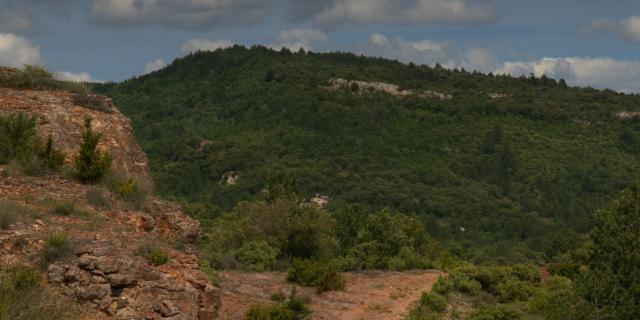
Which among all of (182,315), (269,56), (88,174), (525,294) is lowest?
(525,294)

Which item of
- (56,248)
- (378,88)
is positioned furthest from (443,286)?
(378,88)

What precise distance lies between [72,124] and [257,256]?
845cm

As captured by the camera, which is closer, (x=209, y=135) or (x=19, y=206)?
(x=19, y=206)

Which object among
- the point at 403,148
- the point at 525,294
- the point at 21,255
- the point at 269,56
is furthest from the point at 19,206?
the point at 269,56

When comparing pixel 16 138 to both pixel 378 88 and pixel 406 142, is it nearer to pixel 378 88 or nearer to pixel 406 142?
pixel 406 142

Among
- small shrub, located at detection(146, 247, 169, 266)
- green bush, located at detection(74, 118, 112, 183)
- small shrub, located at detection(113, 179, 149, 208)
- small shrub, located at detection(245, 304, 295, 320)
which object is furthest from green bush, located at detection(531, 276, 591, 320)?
green bush, located at detection(74, 118, 112, 183)

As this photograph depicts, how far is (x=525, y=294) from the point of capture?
21859mm

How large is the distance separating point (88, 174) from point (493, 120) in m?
82.1

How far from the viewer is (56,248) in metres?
10.3

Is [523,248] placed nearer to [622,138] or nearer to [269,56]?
[622,138]

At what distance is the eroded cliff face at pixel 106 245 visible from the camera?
10.0 m

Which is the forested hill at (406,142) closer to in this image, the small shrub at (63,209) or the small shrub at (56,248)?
the small shrub at (63,209)

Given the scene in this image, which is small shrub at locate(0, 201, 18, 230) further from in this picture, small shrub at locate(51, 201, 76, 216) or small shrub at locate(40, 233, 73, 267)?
small shrub at locate(51, 201, 76, 216)

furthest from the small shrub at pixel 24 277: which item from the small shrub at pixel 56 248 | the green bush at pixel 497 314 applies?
the green bush at pixel 497 314
